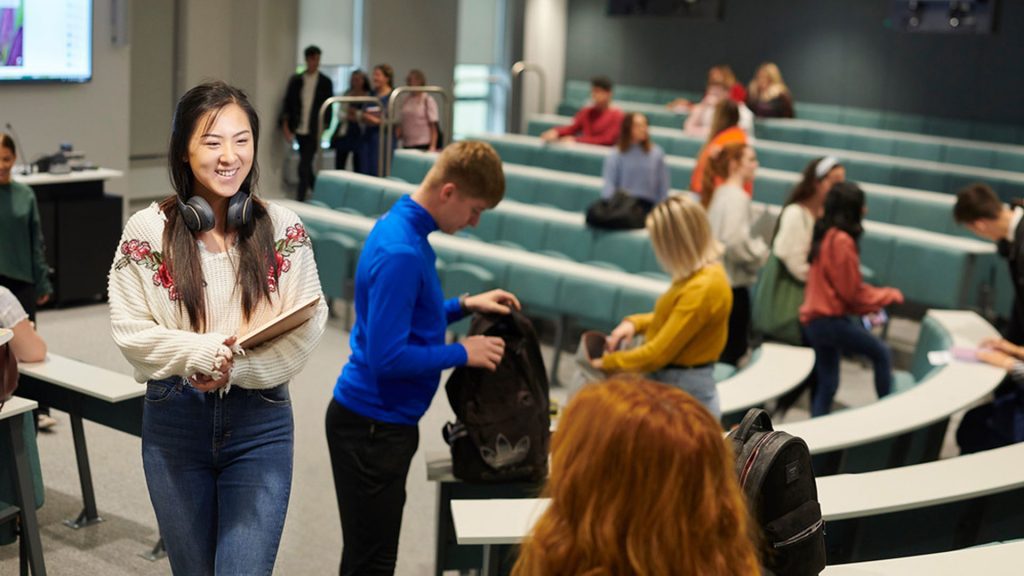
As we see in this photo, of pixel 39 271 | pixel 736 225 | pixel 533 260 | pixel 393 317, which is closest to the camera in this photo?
pixel 393 317

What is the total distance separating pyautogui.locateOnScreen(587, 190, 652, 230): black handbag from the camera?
844cm

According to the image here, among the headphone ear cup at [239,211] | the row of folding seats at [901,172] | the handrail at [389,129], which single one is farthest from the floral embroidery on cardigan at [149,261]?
the row of folding seats at [901,172]

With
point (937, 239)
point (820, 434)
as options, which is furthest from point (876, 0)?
point (820, 434)

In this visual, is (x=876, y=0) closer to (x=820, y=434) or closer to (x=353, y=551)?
(x=820, y=434)

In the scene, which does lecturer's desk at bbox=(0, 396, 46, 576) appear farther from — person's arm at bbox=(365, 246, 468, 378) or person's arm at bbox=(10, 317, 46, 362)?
person's arm at bbox=(365, 246, 468, 378)

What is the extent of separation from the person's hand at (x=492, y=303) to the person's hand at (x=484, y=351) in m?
0.12

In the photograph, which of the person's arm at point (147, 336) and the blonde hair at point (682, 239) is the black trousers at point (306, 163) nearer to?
the blonde hair at point (682, 239)

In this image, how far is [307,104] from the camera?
1300cm

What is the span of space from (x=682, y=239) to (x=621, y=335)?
52 centimetres

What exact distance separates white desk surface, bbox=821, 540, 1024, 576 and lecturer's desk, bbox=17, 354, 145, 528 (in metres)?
2.65

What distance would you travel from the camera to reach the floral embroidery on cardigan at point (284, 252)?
257cm

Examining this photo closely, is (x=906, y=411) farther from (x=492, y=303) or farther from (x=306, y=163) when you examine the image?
(x=306, y=163)

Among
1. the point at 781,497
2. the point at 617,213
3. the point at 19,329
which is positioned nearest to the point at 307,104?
the point at 617,213

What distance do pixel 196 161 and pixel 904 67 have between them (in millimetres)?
15809
